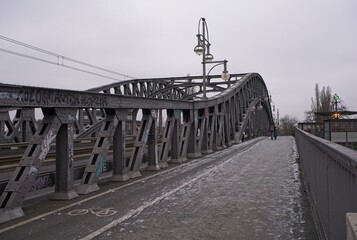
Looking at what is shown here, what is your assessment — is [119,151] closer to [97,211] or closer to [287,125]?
[97,211]

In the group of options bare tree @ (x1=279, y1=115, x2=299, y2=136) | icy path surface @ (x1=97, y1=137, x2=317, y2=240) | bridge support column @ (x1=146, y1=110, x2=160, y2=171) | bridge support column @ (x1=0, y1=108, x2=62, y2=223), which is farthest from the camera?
bare tree @ (x1=279, y1=115, x2=299, y2=136)

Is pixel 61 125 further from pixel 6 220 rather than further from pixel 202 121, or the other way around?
pixel 202 121

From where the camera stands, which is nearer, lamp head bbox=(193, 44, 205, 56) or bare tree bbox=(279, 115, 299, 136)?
lamp head bbox=(193, 44, 205, 56)

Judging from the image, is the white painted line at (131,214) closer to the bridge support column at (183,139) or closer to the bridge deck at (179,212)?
the bridge deck at (179,212)

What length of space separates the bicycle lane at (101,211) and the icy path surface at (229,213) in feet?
1.11

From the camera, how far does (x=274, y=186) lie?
10.4 meters

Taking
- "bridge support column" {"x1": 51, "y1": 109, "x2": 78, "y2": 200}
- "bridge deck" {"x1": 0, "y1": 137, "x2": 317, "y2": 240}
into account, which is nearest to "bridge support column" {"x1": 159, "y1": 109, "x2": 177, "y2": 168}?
"bridge deck" {"x1": 0, "y1": 137, "x2": 317, "y2": 240}

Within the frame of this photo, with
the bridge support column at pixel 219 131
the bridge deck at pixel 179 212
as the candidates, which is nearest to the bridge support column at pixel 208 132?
the bridge support column at pixel 219 131

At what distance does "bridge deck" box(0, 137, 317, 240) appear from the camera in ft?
20.0

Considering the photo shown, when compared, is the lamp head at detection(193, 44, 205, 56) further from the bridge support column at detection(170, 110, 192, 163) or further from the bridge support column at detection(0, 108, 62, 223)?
the bridge support column at detection(0, 108, 62, 223)

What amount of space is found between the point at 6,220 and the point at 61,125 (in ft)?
8.81

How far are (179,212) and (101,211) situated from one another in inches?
65.4

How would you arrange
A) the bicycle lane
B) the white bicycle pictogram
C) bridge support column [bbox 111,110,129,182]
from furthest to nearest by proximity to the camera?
bridge support column [bbox 111,110,129,182] < the white bicycle pictogram < the bicycle lane

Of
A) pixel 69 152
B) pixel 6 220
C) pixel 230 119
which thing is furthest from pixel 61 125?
pixel 230 119
